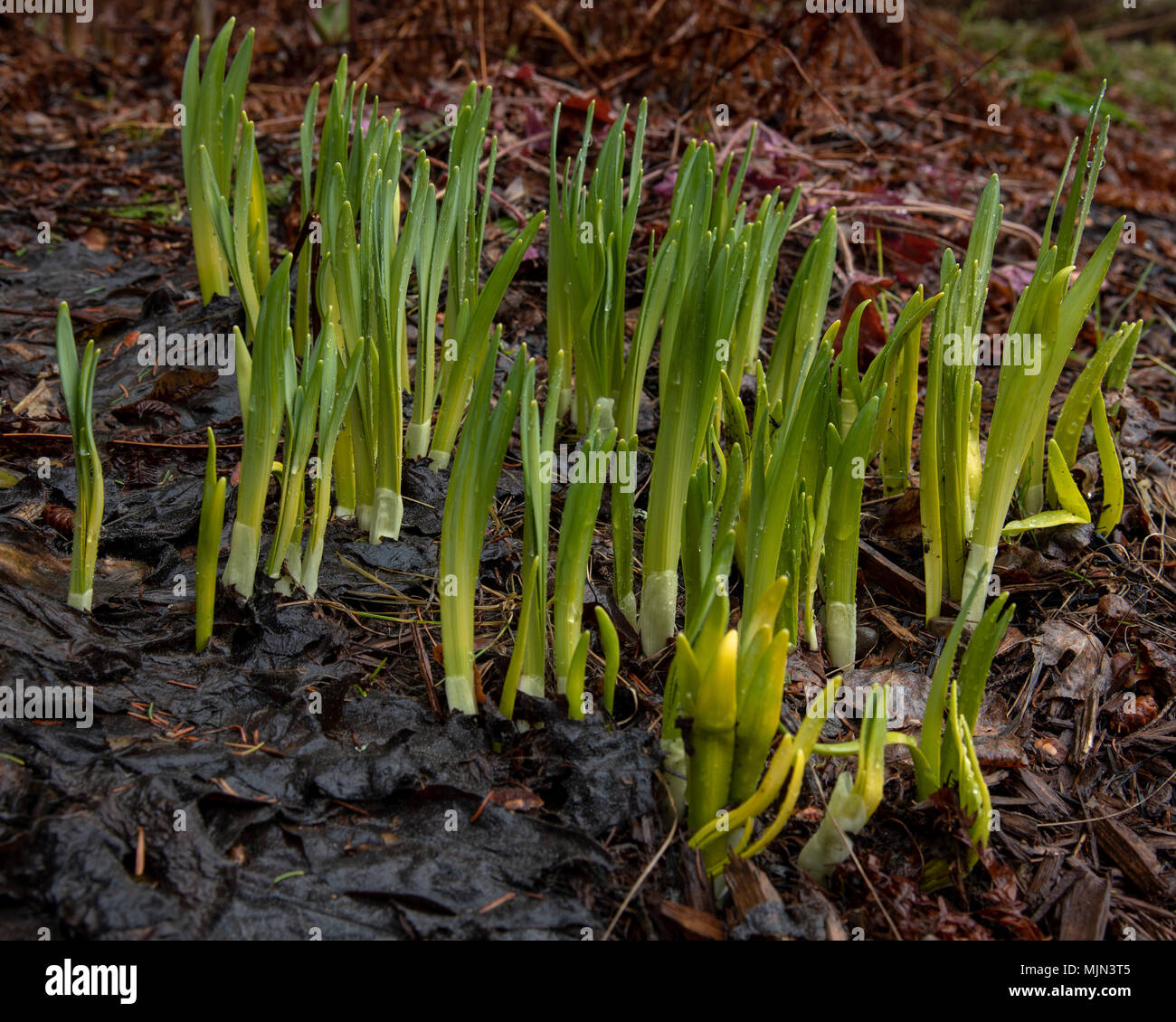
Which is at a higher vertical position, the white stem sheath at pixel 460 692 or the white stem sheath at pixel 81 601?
the white stem sheath at pixel 81 601

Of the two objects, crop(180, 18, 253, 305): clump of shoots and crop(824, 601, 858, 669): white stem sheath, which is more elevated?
crop(180, 18, 253, 305): clump of shoots

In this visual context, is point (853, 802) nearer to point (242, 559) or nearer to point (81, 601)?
point (242, 559)

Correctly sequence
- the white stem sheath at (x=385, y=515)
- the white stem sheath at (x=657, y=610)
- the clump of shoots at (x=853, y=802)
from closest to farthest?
the clump of shoots at (x=853, y=802)
the white stem sheath at (x=657, y=610)
the white stem sheath at (x=385, y=515)

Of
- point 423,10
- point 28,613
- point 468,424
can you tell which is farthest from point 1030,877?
point 423,10

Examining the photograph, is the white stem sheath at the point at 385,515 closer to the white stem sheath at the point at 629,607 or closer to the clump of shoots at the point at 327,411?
the clump of shoots at the point at 327,411

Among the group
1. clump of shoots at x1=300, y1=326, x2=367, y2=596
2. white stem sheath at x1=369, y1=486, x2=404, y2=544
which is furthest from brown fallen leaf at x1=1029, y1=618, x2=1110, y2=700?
clump of shoots at x1=300, y1=326, x2=367, y2=596

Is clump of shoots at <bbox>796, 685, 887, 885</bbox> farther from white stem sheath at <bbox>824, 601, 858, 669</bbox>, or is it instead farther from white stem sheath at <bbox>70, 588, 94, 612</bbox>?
white stem sheath at <bbox>70, 588, 94, 612</bbox>

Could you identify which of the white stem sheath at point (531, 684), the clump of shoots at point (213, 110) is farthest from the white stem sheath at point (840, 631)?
the clump of shoots at point (213, 110)

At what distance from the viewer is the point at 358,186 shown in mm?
2117

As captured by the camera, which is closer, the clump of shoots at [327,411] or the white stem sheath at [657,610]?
the clump of shoots at [327,411]

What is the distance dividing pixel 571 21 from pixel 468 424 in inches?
166
